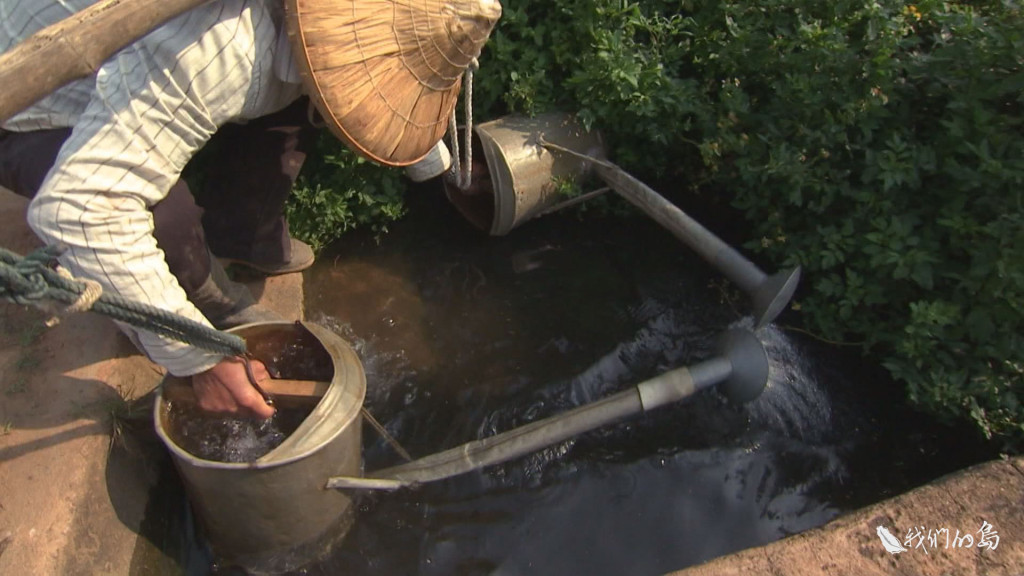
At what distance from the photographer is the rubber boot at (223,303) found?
2547 millimetres

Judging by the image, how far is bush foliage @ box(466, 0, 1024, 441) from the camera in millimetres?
2561

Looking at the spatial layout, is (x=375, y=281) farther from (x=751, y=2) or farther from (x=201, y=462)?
(x=751, y=2)

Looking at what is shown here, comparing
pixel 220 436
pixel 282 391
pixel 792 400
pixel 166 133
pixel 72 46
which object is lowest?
pixel 792 400

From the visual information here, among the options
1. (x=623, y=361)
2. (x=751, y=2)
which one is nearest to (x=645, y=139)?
(x=751, y=2)

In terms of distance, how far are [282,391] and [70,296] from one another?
34.7 inches

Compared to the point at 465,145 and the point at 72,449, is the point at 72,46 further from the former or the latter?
the point at 465,145

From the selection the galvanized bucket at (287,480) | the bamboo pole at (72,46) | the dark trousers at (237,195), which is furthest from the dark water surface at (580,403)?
the bamboo pole at (72,46)

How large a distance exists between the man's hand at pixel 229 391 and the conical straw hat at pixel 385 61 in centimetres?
76

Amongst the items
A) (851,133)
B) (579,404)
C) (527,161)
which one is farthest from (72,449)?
(851,133)

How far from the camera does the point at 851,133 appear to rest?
2.92 m

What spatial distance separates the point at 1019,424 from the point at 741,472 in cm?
93

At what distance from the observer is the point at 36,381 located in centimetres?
246

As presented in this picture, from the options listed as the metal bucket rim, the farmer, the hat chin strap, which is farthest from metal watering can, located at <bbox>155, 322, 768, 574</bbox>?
the hat chin strap

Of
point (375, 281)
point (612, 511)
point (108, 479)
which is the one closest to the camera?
point (108, 479)
